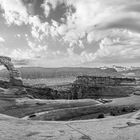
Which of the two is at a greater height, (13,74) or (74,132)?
(13,74)

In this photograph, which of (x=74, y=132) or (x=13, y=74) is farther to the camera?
(x=13, y=74)

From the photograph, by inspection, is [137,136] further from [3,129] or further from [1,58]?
[1,58]

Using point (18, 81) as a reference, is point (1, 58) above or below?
above

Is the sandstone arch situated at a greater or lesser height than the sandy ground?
greater

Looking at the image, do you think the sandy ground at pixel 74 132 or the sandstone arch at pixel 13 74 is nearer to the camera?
the sandy ground at pixel 74 132

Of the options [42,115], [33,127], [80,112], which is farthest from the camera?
[80,112]

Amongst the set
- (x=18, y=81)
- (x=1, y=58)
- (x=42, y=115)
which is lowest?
(x=42, y=115)

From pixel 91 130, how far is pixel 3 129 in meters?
5.70

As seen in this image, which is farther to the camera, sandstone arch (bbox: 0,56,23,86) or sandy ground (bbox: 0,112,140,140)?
sandstone arch (bbox: 0,56,23,86)

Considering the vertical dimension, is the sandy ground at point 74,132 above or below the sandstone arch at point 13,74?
below

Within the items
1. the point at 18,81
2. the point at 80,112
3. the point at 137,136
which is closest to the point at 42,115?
the point at 80,112

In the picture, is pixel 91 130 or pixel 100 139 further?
pixel 91 130

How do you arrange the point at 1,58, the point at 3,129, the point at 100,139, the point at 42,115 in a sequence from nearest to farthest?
1. the point at 100,139
2. the point at 3,129
3. the point at 42,115
4. the point at 1,58

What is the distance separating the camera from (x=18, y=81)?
5184 cm
